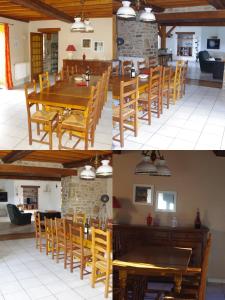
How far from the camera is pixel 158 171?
6.37 feet

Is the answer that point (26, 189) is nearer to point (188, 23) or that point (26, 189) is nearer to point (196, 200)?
point (196, 200)

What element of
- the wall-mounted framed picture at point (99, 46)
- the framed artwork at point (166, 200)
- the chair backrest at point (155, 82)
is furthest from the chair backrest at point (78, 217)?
the wall-mounted framed picture at point (99, 46)

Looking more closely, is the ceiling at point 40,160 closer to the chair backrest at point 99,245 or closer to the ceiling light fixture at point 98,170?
the ceiling light fixture at point 98,170

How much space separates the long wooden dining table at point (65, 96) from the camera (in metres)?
2.82

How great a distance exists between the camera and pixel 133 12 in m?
1.90

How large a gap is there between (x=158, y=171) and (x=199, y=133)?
1379 mm

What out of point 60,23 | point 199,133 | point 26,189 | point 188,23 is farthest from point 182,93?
point 60,23

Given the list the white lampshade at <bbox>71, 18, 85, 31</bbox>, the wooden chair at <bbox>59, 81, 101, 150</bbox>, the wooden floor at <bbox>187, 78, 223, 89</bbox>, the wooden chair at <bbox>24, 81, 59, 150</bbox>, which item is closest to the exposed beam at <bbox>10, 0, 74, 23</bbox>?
the white lampshade at <bbox>71, 18, 85, 31</bbox>

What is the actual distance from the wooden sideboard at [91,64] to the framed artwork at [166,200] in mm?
872

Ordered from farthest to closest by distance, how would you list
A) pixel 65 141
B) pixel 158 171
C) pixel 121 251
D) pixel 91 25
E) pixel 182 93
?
pixel 182 93 → pixel 65 141 → pixel 121 251 → pixel 158 171 → pixel 91 25

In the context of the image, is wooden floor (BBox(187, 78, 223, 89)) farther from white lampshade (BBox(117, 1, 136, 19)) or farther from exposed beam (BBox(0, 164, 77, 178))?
white lampshade (BBox(117, 1, 136, 19))

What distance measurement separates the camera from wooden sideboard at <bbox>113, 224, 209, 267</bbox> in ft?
6.97

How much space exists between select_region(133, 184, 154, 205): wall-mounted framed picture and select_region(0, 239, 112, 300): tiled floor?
2.67 ft

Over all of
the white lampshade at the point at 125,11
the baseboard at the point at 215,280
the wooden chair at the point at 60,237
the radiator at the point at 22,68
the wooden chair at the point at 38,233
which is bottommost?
the wooden chair at the point at 38,233
